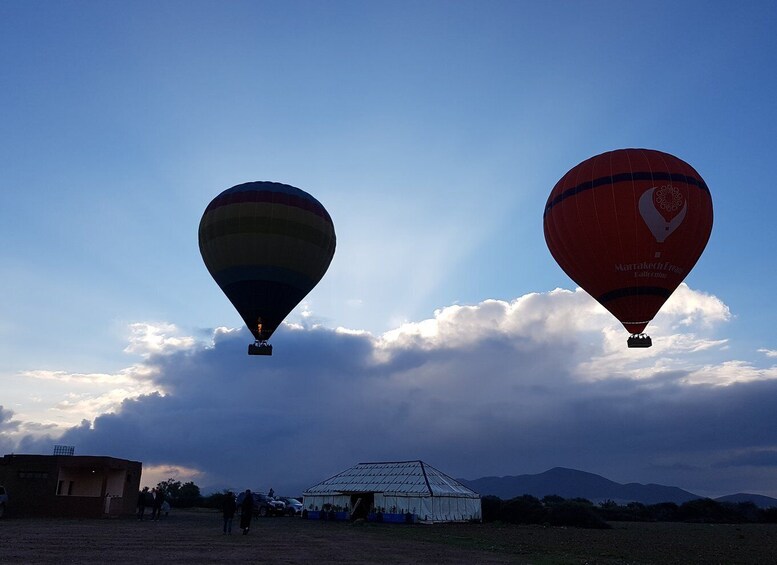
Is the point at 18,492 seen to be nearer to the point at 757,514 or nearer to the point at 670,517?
the point at 670,517

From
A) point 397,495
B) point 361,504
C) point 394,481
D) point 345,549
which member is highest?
point 394,481

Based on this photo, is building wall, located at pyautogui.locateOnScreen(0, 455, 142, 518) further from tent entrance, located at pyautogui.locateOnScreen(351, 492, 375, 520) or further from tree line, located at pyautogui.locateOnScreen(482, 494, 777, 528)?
tree line, located at pyautogui.locateOnScreen(482, 494, 777, 528)

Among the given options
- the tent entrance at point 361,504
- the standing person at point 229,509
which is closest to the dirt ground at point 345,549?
the standing person at point 229,509

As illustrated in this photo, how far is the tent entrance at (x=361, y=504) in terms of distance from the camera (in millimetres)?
43812

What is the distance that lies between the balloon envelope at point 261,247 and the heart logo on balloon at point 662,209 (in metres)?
18.9

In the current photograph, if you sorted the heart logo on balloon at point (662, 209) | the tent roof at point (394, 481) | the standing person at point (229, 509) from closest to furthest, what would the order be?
1. the standing person at point (229, 509)
2. the heart logo on balloon at point (662, 209)
3. the tent roof at point (394, 481)

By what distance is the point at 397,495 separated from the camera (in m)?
42.5

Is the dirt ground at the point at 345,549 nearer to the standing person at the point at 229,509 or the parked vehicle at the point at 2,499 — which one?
the standing person at the point at 229,509

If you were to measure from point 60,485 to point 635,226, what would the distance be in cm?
4045

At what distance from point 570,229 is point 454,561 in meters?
17.9

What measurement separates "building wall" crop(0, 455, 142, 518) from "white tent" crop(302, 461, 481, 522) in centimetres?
1530

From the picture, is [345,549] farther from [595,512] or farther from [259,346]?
[595,512]

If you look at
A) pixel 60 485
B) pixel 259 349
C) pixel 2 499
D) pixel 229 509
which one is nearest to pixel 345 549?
pixel 229 509

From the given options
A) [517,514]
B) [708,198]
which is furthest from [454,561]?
[517,514]
